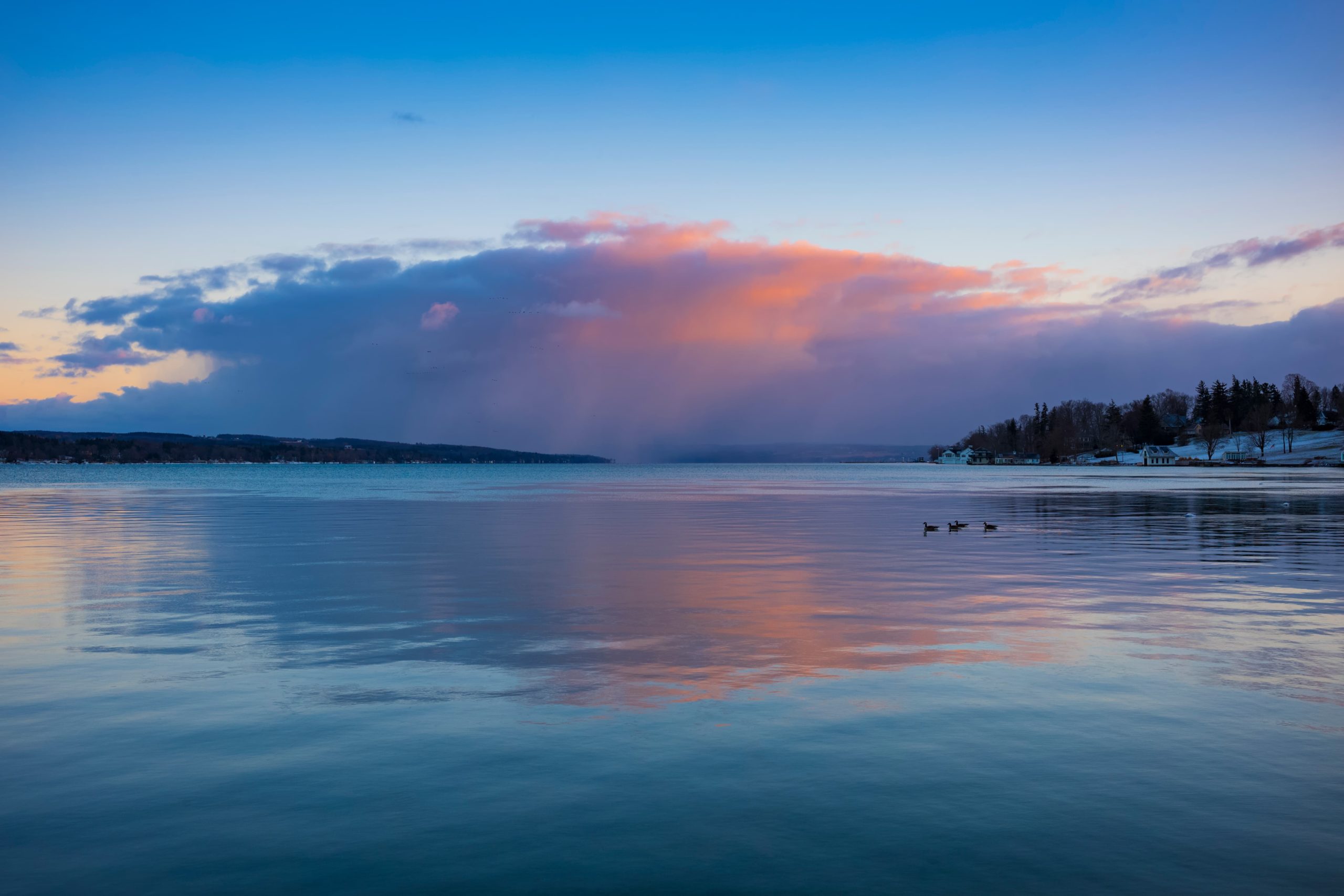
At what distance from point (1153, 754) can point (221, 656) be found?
45.6 ft

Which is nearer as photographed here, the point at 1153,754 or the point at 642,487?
the point at 1153,754

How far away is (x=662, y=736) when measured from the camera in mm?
11359

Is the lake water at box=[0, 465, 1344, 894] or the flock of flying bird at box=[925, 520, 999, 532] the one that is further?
the flock of flying bird at box=[925, 520, 999, 532]

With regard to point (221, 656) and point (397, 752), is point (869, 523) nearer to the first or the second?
point (221, 656)

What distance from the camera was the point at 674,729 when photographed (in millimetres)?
11695

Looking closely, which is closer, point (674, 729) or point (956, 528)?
point (674, 729)

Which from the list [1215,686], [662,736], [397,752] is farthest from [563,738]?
[1215,686]

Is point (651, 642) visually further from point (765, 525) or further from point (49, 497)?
point (49, 497)

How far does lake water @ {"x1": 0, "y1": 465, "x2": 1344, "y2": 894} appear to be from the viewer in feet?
26.3

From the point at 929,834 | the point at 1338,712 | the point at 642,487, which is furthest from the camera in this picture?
the point at 642,487

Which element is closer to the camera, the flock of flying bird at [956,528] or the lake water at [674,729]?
the lake water at [674,729]

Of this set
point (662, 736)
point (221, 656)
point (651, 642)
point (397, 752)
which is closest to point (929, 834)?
point (662, 736)

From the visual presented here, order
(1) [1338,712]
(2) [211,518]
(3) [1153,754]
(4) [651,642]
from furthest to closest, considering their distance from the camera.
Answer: (2) [211,518] → (4) [651,642] → (1) [1338,712] → (3) [1153,754]

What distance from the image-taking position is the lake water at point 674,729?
8031 mm
